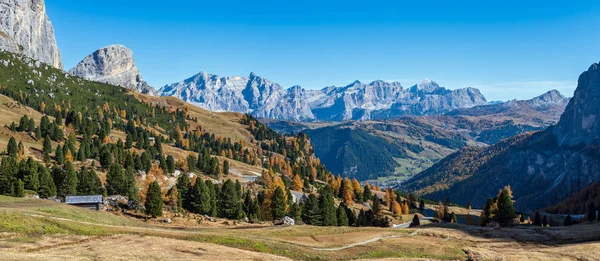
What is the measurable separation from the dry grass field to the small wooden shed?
22201mm

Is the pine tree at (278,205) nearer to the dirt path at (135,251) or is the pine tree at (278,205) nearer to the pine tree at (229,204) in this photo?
the pine tree at (229,204)

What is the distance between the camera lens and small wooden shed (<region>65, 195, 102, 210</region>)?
106 meters

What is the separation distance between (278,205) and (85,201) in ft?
189

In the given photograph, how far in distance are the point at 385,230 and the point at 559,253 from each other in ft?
103

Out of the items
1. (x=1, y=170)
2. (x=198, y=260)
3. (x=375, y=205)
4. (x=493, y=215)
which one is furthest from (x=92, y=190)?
(x=493, y=215)

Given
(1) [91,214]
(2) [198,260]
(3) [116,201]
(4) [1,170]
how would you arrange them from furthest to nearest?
(3) [116,201] < (4) [1,170] < (1) [91,214] < (2) [198,260]

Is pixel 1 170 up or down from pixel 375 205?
up

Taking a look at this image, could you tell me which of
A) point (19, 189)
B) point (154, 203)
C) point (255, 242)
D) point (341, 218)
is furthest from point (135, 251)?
point (341, 218)

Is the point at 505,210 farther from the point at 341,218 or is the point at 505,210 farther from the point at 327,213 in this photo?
the point at 327,213

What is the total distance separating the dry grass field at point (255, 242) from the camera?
47188mm

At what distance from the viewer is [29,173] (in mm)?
118938

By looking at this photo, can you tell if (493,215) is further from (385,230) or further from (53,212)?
(53,212)

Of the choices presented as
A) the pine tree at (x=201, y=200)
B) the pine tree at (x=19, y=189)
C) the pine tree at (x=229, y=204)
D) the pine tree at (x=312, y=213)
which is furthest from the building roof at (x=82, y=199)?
the pine tree at (x=312, y=213)

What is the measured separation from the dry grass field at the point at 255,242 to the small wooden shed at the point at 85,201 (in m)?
22.2
